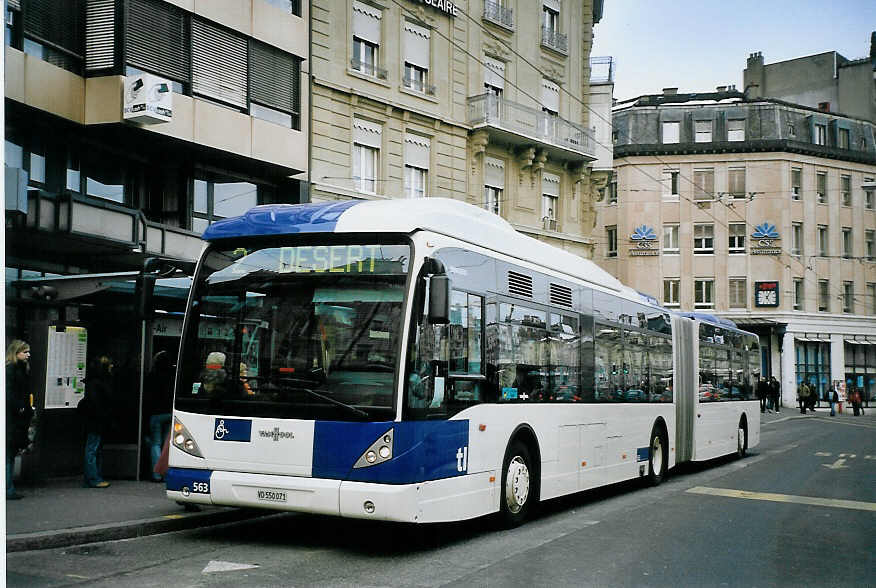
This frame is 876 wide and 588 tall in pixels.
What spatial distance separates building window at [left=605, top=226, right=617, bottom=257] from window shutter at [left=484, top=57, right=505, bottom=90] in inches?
1173

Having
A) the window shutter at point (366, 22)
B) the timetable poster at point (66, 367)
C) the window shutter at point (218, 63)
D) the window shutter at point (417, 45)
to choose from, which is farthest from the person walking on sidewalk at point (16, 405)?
the window shutter at point (417, 45)

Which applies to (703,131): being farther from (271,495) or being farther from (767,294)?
(271,495)

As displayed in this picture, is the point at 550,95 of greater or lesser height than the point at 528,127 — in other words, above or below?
above

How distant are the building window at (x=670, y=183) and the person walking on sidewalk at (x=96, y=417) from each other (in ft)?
162

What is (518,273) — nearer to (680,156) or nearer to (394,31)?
(394,31)

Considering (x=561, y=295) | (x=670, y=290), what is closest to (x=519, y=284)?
(x=561, y=295)

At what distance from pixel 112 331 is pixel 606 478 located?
23.9 feet

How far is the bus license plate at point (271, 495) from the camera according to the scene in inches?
324

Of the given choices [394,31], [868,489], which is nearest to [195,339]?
[868,489]

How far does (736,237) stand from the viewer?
57062 millimetres

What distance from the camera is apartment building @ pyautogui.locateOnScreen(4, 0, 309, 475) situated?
43.5 feet

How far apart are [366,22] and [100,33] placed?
32.2ft

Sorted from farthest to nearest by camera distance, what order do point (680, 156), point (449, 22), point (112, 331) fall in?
1. point (680, 156)
2. point (449, 22)
3. point (112, 331)

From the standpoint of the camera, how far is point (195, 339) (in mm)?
8938
